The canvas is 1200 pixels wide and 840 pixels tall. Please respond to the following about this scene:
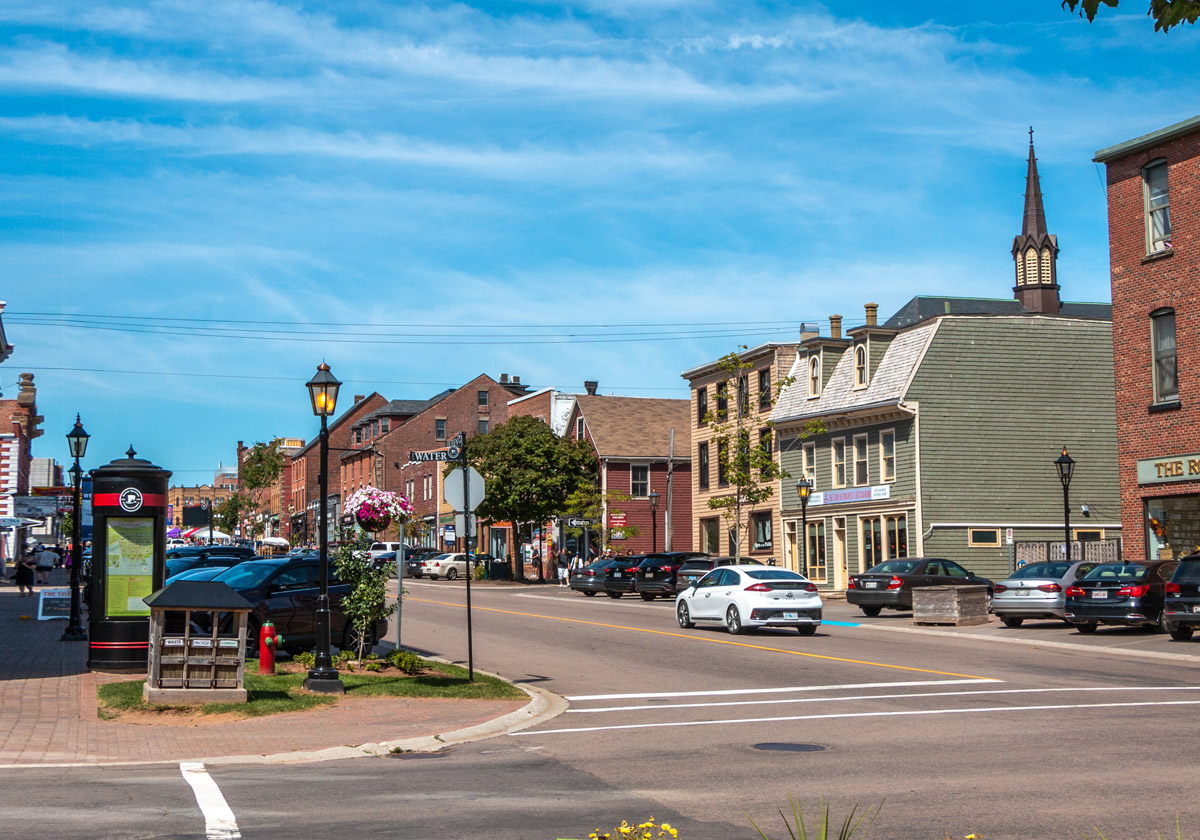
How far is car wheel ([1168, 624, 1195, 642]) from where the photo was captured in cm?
2326

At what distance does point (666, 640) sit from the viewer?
2495 cm

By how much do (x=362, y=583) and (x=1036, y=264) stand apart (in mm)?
69466

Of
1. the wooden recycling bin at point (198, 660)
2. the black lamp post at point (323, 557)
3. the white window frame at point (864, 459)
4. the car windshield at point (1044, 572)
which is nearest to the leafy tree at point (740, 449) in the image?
the white window frame at point (864, 459)

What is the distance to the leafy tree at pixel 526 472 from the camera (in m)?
60.3

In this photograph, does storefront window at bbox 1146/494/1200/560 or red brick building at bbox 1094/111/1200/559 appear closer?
red brick building at bbox 1094/111/1200/559

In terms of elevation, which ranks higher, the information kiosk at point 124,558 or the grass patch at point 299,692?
the information kiosk at point 124,558

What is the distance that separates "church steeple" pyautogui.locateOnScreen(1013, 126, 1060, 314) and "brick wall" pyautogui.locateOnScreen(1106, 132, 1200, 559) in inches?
1836

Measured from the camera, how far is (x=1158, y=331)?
104 feet

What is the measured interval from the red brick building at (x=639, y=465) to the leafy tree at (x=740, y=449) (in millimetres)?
9221

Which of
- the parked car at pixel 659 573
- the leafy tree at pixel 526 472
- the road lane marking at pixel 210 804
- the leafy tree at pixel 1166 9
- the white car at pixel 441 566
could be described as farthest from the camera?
the white car at pixel 441 566

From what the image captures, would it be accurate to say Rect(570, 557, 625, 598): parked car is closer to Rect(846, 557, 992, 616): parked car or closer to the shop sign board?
Rect(846, 557, 992, 616): parked car

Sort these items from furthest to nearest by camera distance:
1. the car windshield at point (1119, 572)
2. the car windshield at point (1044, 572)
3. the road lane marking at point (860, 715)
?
1. the car windshield at point (1044, 572)
2. the car windshield at point (1119, 572)
3. the road lane marking at point (860, 715)

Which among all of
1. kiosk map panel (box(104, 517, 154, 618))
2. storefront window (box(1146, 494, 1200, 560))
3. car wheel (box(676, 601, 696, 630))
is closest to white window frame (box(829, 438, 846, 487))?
storefront window (box(1146, 494, 1200, 560))

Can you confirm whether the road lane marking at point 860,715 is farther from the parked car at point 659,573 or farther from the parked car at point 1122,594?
the parked car at point 659,573
